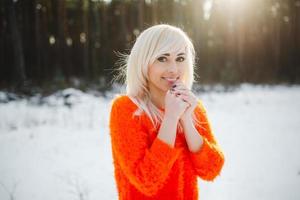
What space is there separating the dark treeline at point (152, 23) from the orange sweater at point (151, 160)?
20729 mm

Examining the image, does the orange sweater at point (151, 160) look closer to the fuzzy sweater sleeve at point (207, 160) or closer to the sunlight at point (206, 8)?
the fuzzy sweater sleeve at point (207, 160)

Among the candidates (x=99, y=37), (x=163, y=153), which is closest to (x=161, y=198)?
(x=163, y=153)

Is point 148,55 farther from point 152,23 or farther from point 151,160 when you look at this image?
point 152,23

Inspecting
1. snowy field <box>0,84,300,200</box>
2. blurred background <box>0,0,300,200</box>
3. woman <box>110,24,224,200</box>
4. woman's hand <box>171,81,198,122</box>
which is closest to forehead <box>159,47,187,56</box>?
woman <box>110,24,224,200</box>

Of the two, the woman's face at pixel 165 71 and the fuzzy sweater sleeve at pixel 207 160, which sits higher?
the woman's face at pixel 165 71

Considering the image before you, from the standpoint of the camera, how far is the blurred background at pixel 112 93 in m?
4.93

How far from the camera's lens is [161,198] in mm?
1769

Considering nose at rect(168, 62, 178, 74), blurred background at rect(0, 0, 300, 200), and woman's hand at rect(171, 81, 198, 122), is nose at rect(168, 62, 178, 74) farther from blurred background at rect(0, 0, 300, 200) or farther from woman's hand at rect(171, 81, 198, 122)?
blurred background at rect(0, 0, 300, 200)

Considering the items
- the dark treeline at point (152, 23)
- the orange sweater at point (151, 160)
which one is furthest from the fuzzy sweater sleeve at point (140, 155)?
the dark treeline at point (152, 23)

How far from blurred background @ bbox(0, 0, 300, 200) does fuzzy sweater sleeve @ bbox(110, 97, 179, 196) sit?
176cm

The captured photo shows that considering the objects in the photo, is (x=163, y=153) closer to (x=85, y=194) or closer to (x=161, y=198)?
(x=161, y=198)

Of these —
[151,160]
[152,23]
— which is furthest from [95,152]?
[152,23]

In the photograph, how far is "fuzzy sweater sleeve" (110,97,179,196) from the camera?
164 cm

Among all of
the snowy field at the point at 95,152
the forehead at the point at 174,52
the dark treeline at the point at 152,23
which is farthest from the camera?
the dark treeline at the point at 152,23
